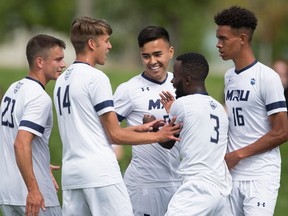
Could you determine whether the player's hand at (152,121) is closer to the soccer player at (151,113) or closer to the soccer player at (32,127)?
the soccer player at (151,113)

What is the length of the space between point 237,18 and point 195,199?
1850 millimetres

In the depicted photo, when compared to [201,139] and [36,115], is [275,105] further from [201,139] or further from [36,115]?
[36,115]

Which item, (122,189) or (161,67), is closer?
(122,189)

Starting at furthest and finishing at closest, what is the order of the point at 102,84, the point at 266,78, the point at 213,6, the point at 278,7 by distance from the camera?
1. the point at 278,7
2. the point at 213,6
3. the point at 266,78
4. the point at 102,84

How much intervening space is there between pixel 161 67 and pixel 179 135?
1.23 meters

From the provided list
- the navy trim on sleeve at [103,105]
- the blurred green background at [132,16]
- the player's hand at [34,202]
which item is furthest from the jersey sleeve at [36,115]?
the blurred green background at [132,16]

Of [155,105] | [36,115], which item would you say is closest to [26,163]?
[36,115]

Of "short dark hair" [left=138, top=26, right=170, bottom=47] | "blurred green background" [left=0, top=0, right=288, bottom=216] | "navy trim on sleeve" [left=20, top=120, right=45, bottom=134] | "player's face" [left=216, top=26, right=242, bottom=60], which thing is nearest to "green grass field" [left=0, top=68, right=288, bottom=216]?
"short dark hair" [left=138, top=26, right=170, bottom=47]

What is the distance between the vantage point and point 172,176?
1001 centimetres

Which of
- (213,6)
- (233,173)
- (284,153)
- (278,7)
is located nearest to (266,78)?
(233,173)

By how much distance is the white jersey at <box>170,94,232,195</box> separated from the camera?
880 cm

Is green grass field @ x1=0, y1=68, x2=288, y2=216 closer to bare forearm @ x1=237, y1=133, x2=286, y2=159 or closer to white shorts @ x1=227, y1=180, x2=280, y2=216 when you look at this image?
white shorts @ x1=227, y1=180, x2=280, y2=216

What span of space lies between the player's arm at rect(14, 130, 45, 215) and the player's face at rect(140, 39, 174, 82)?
5.52ft

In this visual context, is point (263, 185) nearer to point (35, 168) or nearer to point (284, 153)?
point (35, 168)
